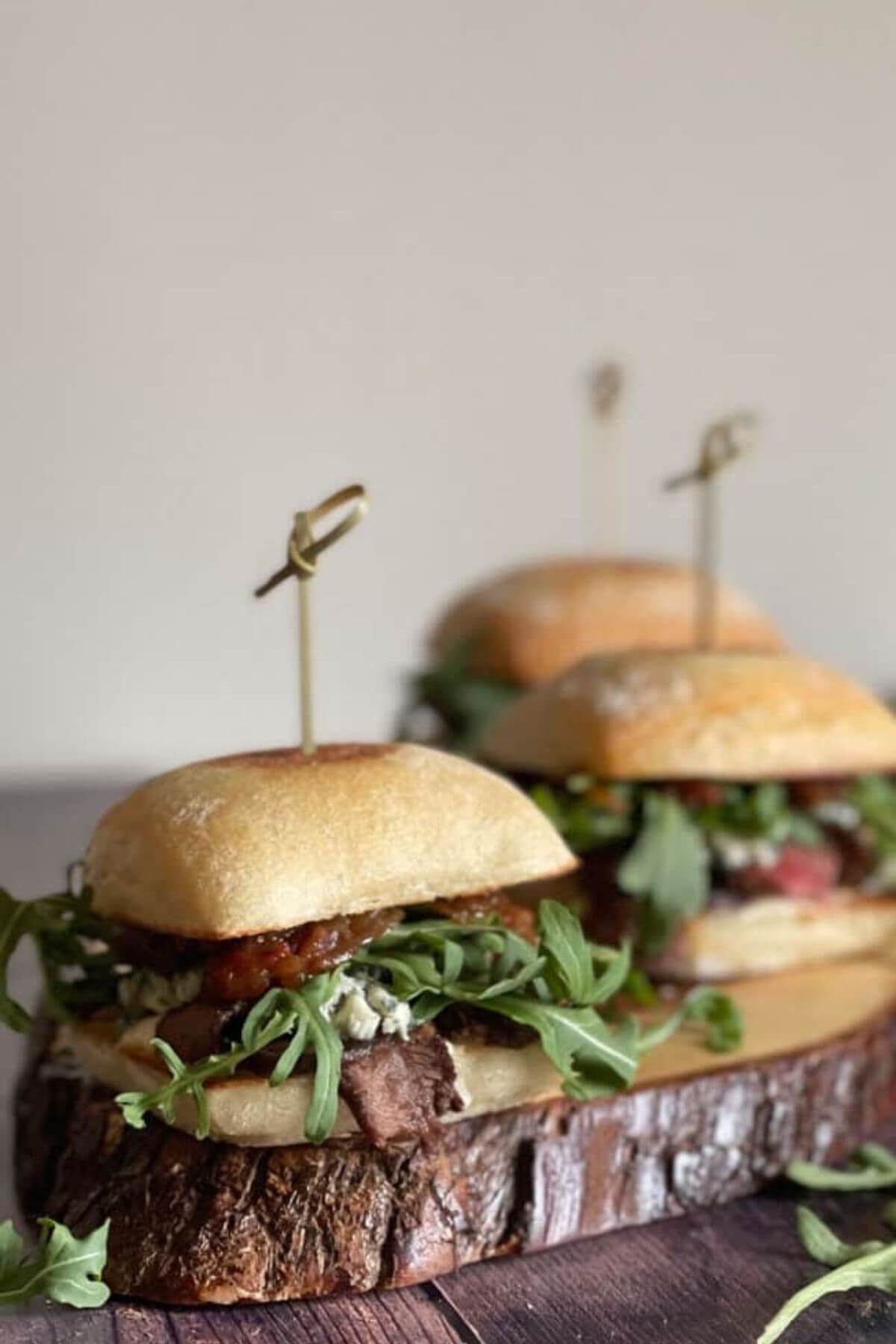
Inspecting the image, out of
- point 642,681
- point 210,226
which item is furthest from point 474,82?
point 642,681

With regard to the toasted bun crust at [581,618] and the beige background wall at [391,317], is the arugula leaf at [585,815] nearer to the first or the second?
the toasted bun crust at [581,618]

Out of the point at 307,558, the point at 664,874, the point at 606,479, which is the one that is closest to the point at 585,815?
the point at 664,874

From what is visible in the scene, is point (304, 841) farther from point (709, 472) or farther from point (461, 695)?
point (461, 695)

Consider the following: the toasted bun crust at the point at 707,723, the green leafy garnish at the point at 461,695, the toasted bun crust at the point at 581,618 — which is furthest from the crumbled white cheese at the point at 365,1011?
the toasted bun crust at the point at 581,618

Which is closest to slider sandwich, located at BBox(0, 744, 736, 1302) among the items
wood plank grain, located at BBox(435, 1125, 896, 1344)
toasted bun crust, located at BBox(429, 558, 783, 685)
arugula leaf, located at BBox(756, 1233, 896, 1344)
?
wood plank grain, located at BBox(435, 1125, 896, 1344)

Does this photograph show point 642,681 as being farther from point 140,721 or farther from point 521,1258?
point 140,721
